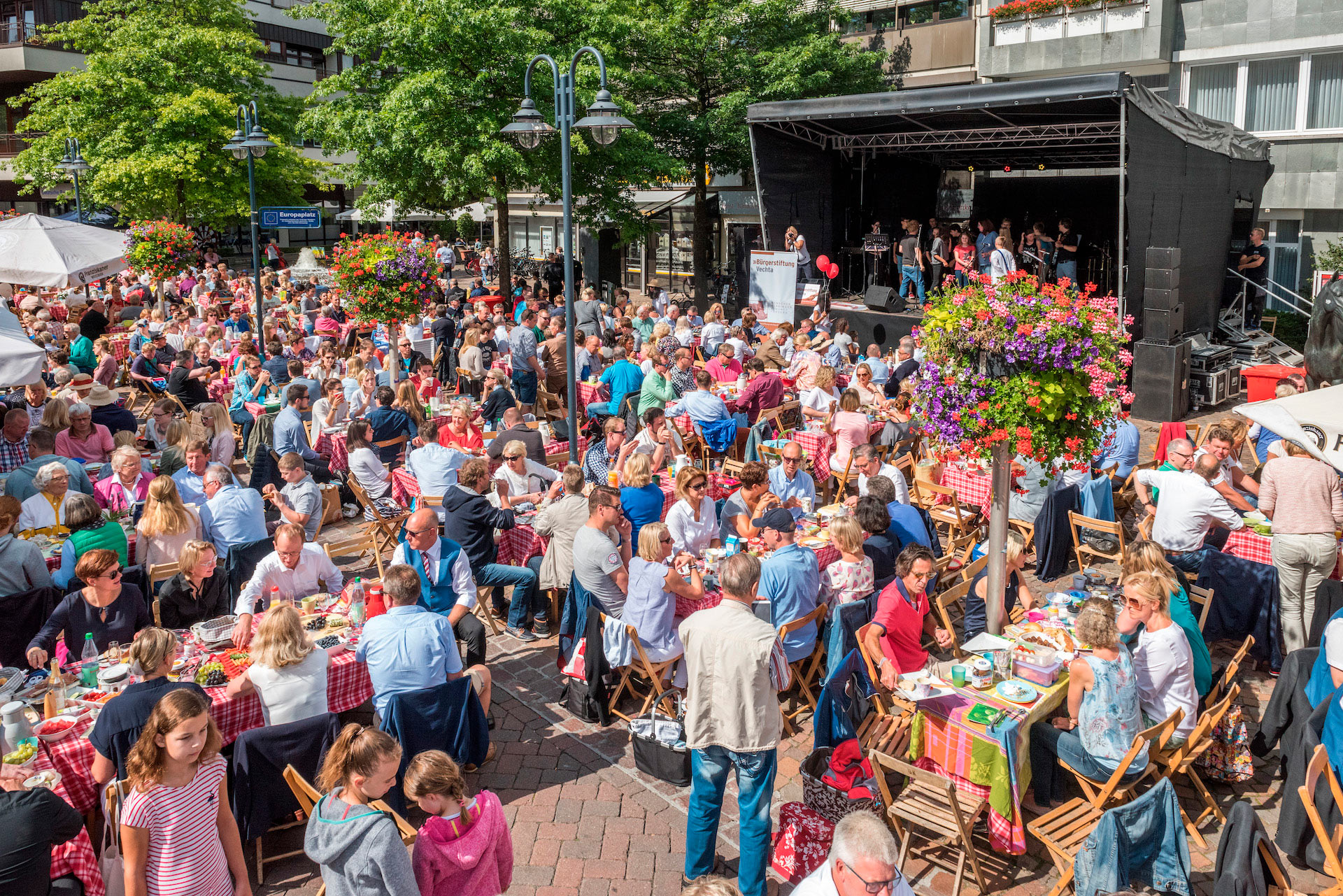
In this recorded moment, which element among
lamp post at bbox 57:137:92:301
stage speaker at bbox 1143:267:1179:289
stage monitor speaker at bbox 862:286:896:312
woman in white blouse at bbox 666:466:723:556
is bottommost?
woman in white blouse at bbox 666:466:723:556

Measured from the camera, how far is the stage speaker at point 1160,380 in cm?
1429

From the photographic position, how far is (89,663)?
5.60 meters

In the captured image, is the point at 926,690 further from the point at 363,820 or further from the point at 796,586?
the point at 363,820

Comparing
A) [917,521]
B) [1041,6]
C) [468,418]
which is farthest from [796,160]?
[917,521]

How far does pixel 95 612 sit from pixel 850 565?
4.46 meters

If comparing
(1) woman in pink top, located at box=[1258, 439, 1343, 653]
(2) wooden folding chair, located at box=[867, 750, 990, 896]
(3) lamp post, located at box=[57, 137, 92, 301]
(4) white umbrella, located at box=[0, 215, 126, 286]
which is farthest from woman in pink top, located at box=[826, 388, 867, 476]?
(3) lamp post, located at box=[57, 137, 92, 301]

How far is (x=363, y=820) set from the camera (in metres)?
3.65

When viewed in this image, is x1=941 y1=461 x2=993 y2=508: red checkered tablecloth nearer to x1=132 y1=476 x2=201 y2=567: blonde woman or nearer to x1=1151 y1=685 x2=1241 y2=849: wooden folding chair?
x1=1151 y1=685 x2=1241 y2=849: wooden folding chair

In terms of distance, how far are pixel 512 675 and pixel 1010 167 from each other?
18.6m

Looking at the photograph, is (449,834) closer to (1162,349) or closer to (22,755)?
(22,755)

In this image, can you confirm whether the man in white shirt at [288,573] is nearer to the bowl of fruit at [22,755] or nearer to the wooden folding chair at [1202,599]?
the bowl of fruit at [22,755]

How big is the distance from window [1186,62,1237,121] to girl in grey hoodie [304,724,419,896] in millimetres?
23449

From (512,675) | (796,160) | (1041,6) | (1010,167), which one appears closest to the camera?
(512,675)

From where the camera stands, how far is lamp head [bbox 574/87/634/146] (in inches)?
343
